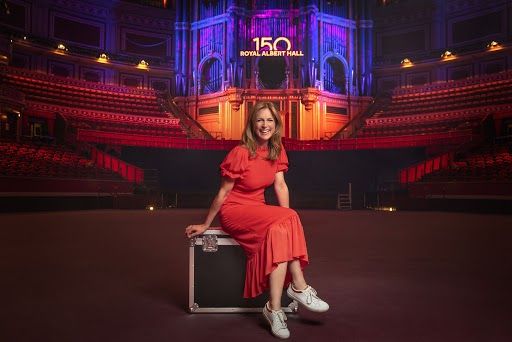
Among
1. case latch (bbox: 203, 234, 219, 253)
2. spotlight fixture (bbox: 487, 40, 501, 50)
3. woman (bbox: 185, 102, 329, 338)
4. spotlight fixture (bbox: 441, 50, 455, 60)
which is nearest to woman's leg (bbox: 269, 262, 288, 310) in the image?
woman (bbox: 185, 102, 329, 338)

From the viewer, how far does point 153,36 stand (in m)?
29.6

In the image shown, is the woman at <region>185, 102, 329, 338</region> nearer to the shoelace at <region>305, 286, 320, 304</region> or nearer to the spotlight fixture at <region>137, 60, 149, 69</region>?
the shoelace at <region>305, 286, 320, 304</region>

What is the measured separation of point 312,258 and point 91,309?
2.95 m

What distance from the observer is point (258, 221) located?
2852 millimetres

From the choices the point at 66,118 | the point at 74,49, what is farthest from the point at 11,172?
the point at 74,49

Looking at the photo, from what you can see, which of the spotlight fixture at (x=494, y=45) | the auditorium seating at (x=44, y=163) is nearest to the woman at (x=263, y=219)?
the auditorium seating at (x=44, y=163)

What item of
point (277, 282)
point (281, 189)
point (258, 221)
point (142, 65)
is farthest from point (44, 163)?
point (277, 282)

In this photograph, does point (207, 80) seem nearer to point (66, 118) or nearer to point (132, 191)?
point (66, 118)

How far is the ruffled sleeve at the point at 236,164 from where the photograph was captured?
2.98 meters

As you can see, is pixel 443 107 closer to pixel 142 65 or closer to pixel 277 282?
pixel 142 65

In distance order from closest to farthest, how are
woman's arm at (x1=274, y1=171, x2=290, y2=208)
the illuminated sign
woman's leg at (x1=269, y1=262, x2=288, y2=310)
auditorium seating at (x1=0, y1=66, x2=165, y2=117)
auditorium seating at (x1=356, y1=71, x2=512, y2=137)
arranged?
woman's leg at (x1=269, y1=262, x2=288, y2=310), woman's arm at (x1=274, y1=171, x2=290, y2=208), auditorium seating at (x1=356, y1=71, x2=512, y2=137), auditorium seating at (x1=0, y1=66, x2=165, y2=117), the illuminated sign

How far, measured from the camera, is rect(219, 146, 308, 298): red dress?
2.79 meters

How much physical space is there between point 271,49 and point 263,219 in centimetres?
2561

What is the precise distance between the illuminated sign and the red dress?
24.9 meters
